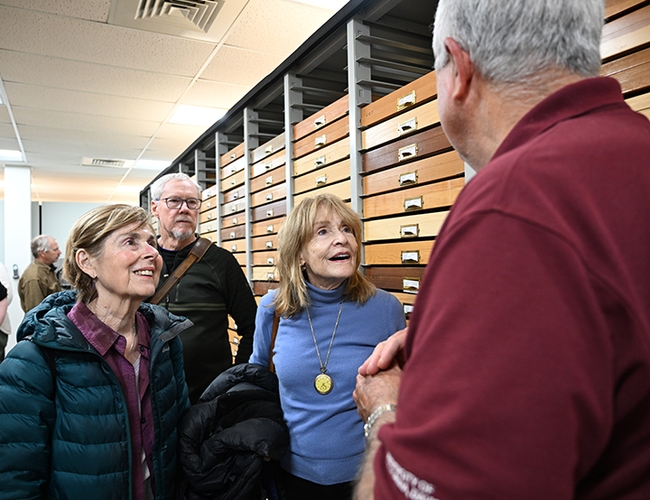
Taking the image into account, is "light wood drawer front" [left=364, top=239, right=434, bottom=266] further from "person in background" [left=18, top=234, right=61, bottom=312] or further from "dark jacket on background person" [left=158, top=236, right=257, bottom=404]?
"person in background" [left=18, top=234, right=61, bottom=312]

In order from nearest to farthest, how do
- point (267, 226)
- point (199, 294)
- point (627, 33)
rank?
1. point (627, 33)
2. point (199, 294)
3. point (267, 226)

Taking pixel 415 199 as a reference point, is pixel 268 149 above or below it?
above

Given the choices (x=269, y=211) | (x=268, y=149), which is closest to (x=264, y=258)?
(x=269, y=211)

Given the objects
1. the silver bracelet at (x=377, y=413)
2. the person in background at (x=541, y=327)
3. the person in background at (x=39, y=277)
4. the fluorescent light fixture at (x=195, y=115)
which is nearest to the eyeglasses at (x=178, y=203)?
the silver bracelet at (x=377, y=413)

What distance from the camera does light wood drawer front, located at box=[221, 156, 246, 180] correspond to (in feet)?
12.3

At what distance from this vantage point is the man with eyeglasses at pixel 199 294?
2256mm

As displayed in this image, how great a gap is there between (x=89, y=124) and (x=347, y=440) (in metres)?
5.49

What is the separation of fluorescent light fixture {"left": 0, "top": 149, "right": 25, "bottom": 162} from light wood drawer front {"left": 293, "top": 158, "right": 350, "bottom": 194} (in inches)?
254

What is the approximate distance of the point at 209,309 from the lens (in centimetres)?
231

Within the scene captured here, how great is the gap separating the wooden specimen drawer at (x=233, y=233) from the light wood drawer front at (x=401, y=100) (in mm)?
1825

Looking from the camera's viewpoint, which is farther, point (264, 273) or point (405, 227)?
point (264, 273)

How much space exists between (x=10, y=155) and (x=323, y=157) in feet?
23.7

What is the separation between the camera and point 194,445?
1.47 meters

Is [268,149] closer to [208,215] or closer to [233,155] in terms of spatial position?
[233,155]
